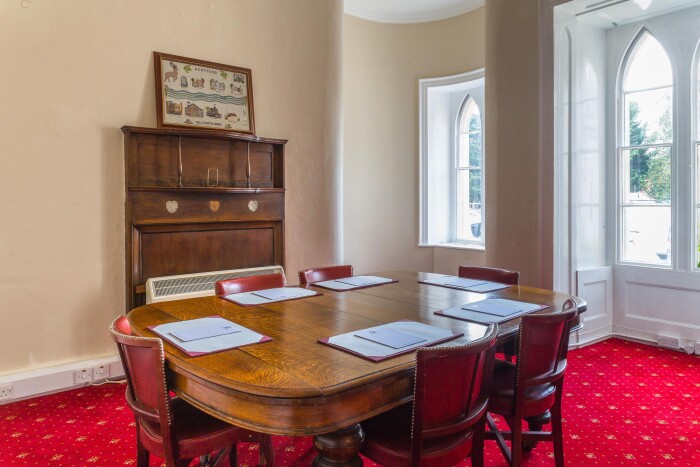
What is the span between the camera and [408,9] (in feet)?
18.1

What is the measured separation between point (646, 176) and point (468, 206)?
199cm

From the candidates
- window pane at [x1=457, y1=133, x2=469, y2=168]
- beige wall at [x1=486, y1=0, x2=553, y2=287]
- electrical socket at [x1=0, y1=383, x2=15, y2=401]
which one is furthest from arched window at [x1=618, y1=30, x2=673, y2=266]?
electrical socket at [x1=0, y1=383, x2=15, y2=401]

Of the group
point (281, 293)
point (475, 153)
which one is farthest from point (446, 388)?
point (475, 153)

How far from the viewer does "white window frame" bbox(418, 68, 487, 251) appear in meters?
5.70

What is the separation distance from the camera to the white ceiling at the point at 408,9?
17.5ft

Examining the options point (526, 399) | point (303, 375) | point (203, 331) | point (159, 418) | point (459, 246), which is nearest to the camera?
point (303, 375)

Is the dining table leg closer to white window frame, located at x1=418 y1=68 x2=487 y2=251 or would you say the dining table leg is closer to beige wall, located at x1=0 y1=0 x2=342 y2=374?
beige wall, located at x1=0 y1=0 x2=342 y2=374

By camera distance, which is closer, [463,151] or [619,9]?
[619,9]

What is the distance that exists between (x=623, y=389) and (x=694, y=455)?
89 centimetres

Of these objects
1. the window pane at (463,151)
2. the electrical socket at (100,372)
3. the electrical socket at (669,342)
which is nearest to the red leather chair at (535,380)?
the electrical socket at (669,342)

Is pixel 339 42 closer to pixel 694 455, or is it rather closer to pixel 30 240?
pixel 30 240

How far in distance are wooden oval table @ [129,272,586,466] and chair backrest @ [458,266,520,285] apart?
2.28 ft

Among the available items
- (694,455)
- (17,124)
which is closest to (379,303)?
(694,455)

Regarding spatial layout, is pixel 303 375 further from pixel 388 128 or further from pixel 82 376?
pixel 388 128
